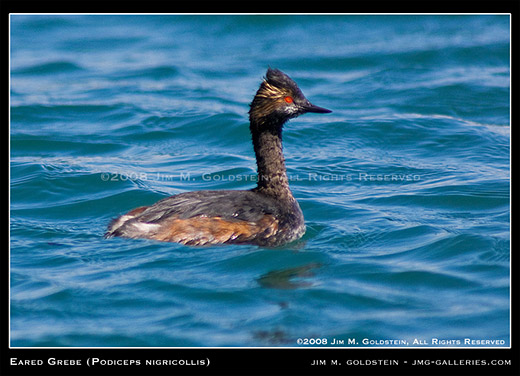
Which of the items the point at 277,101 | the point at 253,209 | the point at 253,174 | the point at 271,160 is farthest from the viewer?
the point at 253,174

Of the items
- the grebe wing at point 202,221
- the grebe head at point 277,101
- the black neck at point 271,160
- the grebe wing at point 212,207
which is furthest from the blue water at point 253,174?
the grebe head at point 277,101

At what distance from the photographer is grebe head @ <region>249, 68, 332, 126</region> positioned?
319 inches

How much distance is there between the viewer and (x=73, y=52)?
18344mm

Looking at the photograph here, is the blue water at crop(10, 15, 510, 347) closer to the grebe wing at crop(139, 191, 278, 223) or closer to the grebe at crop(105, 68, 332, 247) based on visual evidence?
the grebe at crop(105, 68, 332, 247)

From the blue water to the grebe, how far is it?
0.18m

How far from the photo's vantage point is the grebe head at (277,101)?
8109 mm

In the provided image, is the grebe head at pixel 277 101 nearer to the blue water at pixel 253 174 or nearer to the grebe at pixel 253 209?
the grebe at pixel 253 209

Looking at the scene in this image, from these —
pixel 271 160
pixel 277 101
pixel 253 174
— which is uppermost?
pixel 277 101

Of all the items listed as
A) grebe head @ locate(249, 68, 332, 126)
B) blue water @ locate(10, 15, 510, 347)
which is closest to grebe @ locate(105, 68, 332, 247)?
grebe head @ locate(249, 68, 332, 126)

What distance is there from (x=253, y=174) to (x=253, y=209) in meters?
3.14

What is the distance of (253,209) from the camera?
783cm

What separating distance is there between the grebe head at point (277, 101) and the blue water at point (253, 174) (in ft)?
4.58

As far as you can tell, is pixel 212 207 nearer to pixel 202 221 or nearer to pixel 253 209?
pixel 202 221

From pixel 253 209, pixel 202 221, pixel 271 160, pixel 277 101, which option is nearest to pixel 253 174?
pixel 271 160
